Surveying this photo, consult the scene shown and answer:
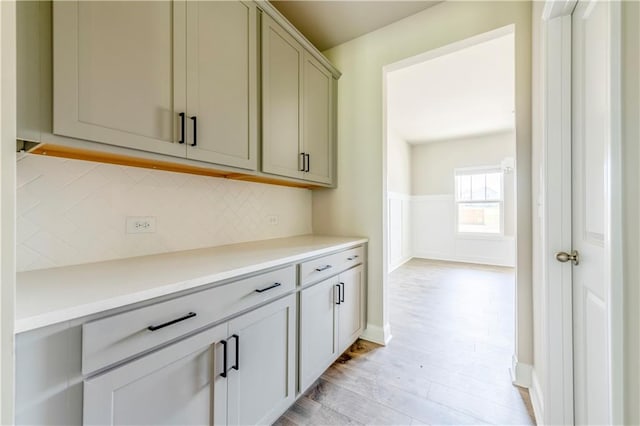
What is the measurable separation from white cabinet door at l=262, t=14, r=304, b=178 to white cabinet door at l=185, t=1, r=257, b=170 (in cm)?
9

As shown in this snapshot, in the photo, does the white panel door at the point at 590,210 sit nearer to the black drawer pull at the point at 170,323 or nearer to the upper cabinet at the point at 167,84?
the black drawer pull at the point at 170,323

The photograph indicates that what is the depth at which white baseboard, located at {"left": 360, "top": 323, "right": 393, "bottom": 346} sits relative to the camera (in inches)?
88.4

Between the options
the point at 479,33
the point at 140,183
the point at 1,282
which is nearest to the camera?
the point at 1,282

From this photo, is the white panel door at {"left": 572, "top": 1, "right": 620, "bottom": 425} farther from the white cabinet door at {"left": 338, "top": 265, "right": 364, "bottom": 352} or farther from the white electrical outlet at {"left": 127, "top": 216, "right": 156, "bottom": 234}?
the white electrical outlet at {"left": 127, "top": 216, "right": 156, "bottom": 234}

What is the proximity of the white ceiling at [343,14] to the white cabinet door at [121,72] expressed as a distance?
1.17m

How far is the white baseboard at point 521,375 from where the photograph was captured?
168 centimetres

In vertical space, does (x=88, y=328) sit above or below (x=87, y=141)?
below

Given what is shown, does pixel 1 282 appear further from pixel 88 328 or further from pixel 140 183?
pixel 140 183

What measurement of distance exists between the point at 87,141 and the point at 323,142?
5.42ft

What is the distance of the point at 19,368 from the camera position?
60 cm

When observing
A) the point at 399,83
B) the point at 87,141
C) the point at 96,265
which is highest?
the point at 399,83

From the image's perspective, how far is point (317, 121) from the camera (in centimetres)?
222

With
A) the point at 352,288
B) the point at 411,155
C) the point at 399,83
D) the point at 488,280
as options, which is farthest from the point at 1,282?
the point at 411,155

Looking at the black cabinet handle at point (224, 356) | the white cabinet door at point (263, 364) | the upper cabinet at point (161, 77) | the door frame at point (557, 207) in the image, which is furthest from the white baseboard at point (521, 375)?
the upper cabinet at point (161, 77)
